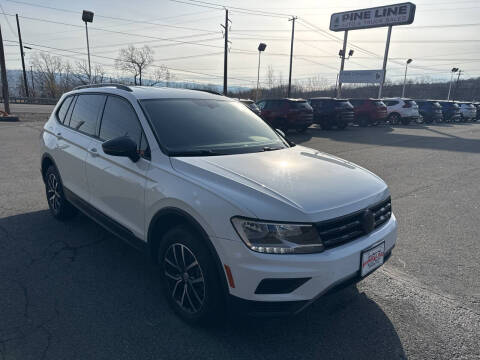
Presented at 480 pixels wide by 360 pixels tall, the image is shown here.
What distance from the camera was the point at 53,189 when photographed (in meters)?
4.70

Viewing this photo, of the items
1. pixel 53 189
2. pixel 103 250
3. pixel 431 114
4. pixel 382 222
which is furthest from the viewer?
pixel 431 114

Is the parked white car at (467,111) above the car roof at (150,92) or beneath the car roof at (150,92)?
beneath

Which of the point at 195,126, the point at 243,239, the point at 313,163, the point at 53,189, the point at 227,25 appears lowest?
the point at 53,189

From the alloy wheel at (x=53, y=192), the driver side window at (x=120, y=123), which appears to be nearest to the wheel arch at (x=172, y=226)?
the driver side window at (x=120, y=123)

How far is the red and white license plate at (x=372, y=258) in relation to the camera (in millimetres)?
2377

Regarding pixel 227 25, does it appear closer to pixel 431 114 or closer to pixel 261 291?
pixel 431 114

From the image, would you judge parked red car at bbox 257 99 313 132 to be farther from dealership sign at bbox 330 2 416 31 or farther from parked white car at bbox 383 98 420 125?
dealership sign at bbox 330 2 416 31

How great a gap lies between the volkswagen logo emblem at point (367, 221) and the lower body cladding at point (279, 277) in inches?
12.3

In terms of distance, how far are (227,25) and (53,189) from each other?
109ft

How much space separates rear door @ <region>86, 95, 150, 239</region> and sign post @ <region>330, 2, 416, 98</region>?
110ft

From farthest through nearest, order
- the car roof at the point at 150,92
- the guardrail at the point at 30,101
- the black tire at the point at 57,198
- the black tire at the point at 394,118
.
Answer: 1. the guardrail at the point at 30,101
2. the black tire at the point at 394,118
3. the black tire at the point at 57,198
4. the car roof at the point at 150,92

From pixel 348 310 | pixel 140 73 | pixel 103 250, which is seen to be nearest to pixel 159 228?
pixel 103 250

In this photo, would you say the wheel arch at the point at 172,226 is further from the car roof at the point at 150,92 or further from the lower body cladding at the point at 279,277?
the car roof at the point at 150,92

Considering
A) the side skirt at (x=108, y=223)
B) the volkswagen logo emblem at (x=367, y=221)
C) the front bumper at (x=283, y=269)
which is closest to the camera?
the front bumper at (x=283, y=269)
